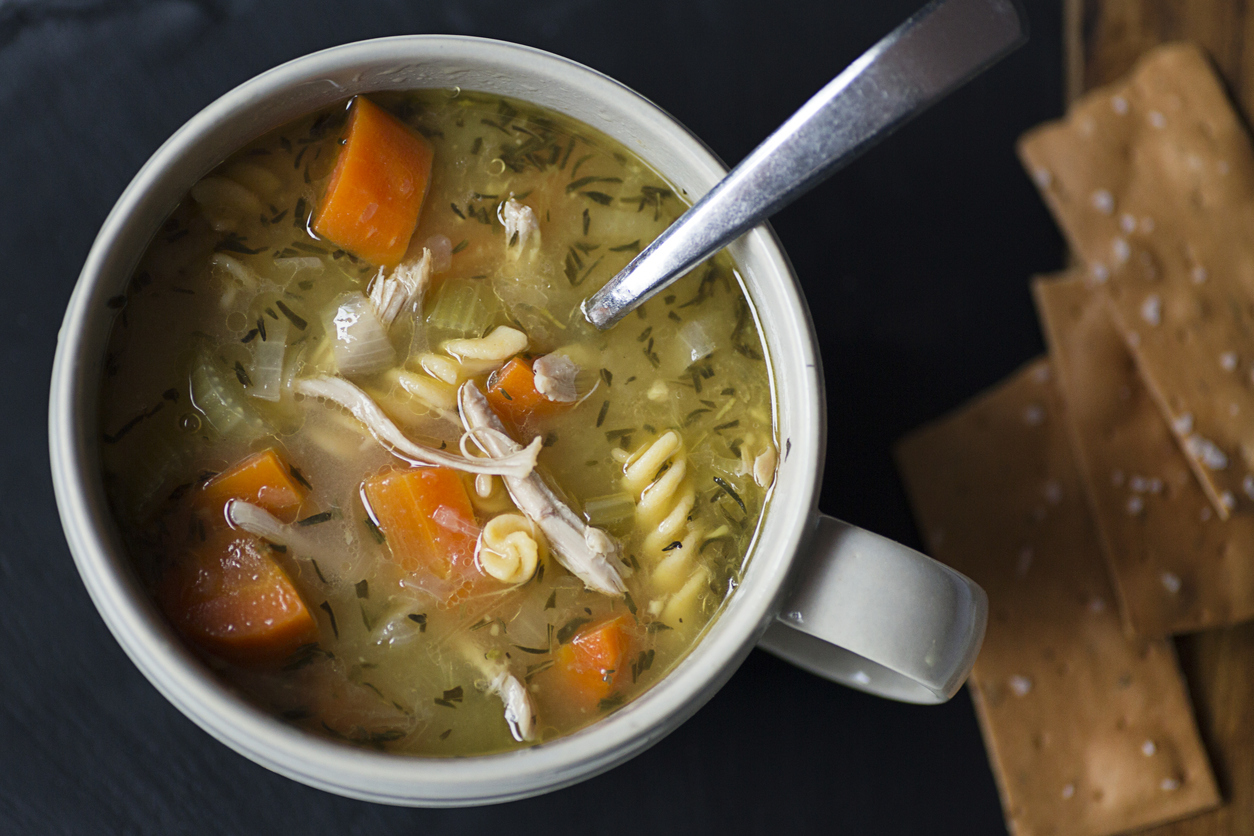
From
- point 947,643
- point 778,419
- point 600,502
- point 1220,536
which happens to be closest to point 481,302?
point 600,502

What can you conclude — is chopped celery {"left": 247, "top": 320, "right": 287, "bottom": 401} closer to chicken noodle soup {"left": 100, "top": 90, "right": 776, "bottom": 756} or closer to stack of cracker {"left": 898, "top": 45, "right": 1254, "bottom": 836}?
chicken noodle soup {"left": 100, "top": 90, "right": 776, "bottom": 756}

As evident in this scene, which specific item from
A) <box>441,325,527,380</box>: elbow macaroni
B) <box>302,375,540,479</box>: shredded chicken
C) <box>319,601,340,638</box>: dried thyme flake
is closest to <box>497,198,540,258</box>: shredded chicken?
<box>441,325,527,380</box>: elbow macaroni

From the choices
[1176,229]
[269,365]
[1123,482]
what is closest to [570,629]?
[269,365]

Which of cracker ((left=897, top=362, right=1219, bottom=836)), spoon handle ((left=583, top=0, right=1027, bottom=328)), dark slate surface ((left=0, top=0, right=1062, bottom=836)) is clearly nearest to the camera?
spoon handle ((left=583, top=0, right=1027, bottom=328))

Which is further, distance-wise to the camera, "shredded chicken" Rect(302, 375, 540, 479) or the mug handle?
"shredded chicken" Rect(302, 375, 540, 479)

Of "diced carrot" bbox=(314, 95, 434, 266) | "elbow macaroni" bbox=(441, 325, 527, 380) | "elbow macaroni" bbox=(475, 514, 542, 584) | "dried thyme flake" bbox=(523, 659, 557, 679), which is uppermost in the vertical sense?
"diced carrot" bbox=(314, 95, 434, 266)

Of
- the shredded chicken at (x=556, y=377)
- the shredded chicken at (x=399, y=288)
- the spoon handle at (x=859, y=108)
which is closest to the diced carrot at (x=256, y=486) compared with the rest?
the shredded chicken at (x=399, y=288)

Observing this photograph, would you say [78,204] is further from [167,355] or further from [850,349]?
[850,349]
